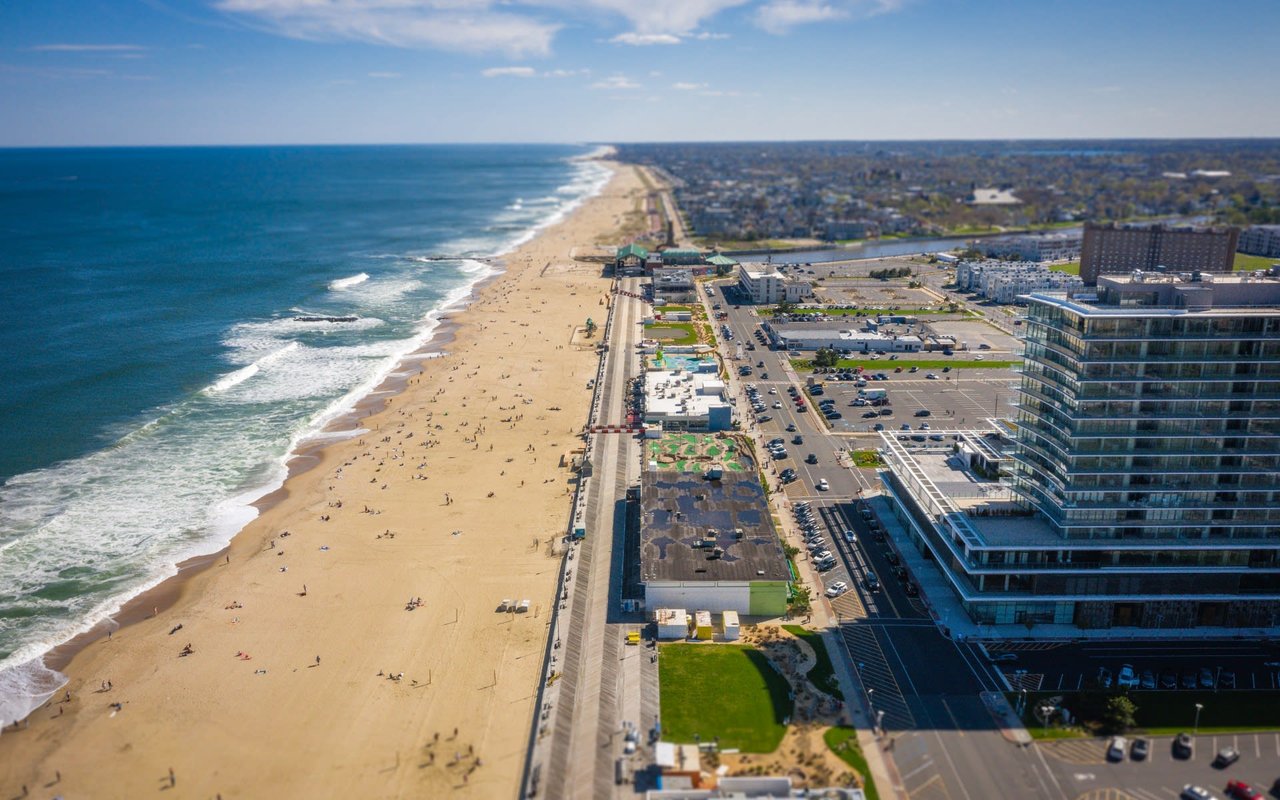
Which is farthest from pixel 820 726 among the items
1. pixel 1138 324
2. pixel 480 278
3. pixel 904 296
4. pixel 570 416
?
pixel 480 278

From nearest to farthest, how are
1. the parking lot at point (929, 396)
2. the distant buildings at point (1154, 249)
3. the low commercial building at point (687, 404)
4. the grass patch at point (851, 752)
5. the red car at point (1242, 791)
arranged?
the red car at point (1242, 791) → the grass patch at point (851, 752) → the low commercial building at point (687, 404) → the parking lot at point (929, 396) → the distant buildings at point (1154, 249)

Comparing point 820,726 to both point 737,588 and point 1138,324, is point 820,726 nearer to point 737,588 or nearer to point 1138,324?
point 737,588

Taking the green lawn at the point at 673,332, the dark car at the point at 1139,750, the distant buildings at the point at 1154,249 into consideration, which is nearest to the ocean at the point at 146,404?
the green lawn at the point at 673,332

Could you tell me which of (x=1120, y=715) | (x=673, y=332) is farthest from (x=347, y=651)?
(x=673, y=332)

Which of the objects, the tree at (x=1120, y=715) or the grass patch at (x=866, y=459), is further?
the grass patch at (x=866, y=459)

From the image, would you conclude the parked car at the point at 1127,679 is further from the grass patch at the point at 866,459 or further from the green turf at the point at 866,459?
the green turf at the point at 866,459

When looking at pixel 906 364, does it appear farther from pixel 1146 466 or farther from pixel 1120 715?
pixel 1120 715

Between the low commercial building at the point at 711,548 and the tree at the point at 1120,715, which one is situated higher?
the low commercial building at the point at 711,548
